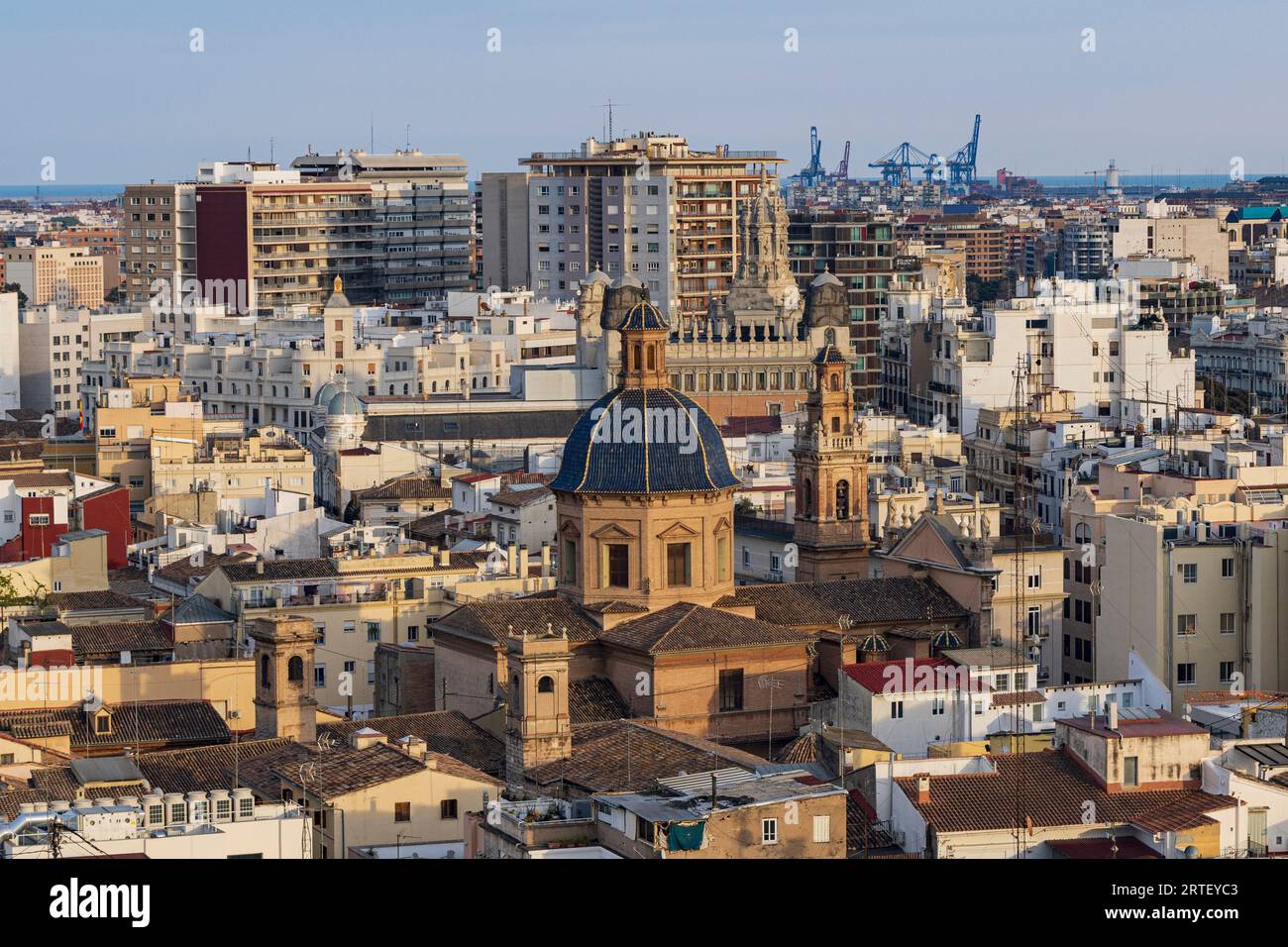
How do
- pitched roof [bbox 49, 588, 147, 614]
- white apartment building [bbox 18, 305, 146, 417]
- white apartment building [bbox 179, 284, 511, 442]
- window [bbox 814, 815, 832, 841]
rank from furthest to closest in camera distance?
1. white apartment building [bbox 18, 305, 146, 417]
2. white apartment building [bbox 179, 284, 511, 442]
3. pitched roof [bbox 49, 588, 147, 614]
4. window [bbox 814, 815, 832, 841]

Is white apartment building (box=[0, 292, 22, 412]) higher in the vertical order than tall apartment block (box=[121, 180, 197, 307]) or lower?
lower

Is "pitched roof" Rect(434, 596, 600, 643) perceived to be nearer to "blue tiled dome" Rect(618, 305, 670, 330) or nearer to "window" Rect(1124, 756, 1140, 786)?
"blue tiled dome" Rect(618, 305, 670, 330)

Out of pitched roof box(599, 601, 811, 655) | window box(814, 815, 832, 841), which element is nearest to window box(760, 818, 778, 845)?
window box(814, 815, 832, 841)

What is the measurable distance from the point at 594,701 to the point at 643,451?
3079 millimetres

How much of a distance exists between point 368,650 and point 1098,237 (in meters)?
120

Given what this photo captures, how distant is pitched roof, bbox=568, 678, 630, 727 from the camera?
30.2 m

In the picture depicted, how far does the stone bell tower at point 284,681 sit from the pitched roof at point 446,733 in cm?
32

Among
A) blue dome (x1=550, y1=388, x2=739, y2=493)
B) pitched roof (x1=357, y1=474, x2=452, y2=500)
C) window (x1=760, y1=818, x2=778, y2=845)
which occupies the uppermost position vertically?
blue dome (x1=550, y1=388, x2=739, y2=493)

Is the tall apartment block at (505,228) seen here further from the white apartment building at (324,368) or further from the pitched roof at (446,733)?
the pitched roof at (446,733)

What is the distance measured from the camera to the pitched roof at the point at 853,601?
32.9 metres

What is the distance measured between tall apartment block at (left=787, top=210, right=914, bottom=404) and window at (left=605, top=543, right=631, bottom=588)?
57.8 meters

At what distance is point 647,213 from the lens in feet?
333

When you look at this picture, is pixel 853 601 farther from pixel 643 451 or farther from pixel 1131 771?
pixel 1131 771
